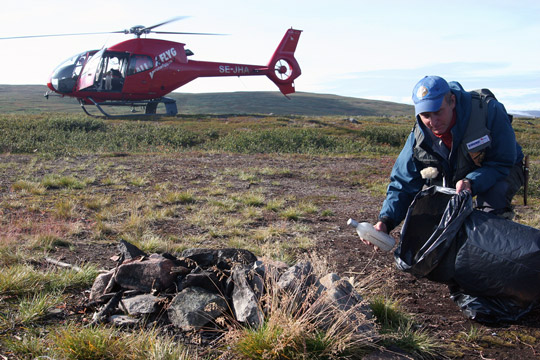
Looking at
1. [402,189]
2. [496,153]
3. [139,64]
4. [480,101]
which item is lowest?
[402,189]

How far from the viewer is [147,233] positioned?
19.9 feet

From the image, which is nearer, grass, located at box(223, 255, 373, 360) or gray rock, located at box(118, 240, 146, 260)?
grass, located at box(223, 255, 373, 360)

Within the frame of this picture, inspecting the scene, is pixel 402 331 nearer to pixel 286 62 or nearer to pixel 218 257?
pixel 218 257

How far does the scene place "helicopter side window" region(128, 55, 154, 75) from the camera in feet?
84.0

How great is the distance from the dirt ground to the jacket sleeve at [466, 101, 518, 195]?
3.67ft

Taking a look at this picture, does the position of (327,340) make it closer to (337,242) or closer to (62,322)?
(62,322)

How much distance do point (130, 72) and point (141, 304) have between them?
2405cm

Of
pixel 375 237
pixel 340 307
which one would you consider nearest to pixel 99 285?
pixel 340 307

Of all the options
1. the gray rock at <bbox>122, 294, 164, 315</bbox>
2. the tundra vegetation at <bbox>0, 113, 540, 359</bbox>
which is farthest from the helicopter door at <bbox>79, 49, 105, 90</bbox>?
the gray rock at <bbox>122, 294, 164, 315</bbox>

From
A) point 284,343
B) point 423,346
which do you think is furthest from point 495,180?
point 284,343

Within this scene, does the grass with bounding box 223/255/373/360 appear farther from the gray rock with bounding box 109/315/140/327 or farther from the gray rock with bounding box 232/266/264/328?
the gray rock with bounding box 109/315/140/327

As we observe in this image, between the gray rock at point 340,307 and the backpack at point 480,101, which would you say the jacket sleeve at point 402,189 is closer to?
the backpack at point 480,101

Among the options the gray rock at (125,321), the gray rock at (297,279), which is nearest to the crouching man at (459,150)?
the gray rock at (297,279)

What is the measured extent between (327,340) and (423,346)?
723mm
